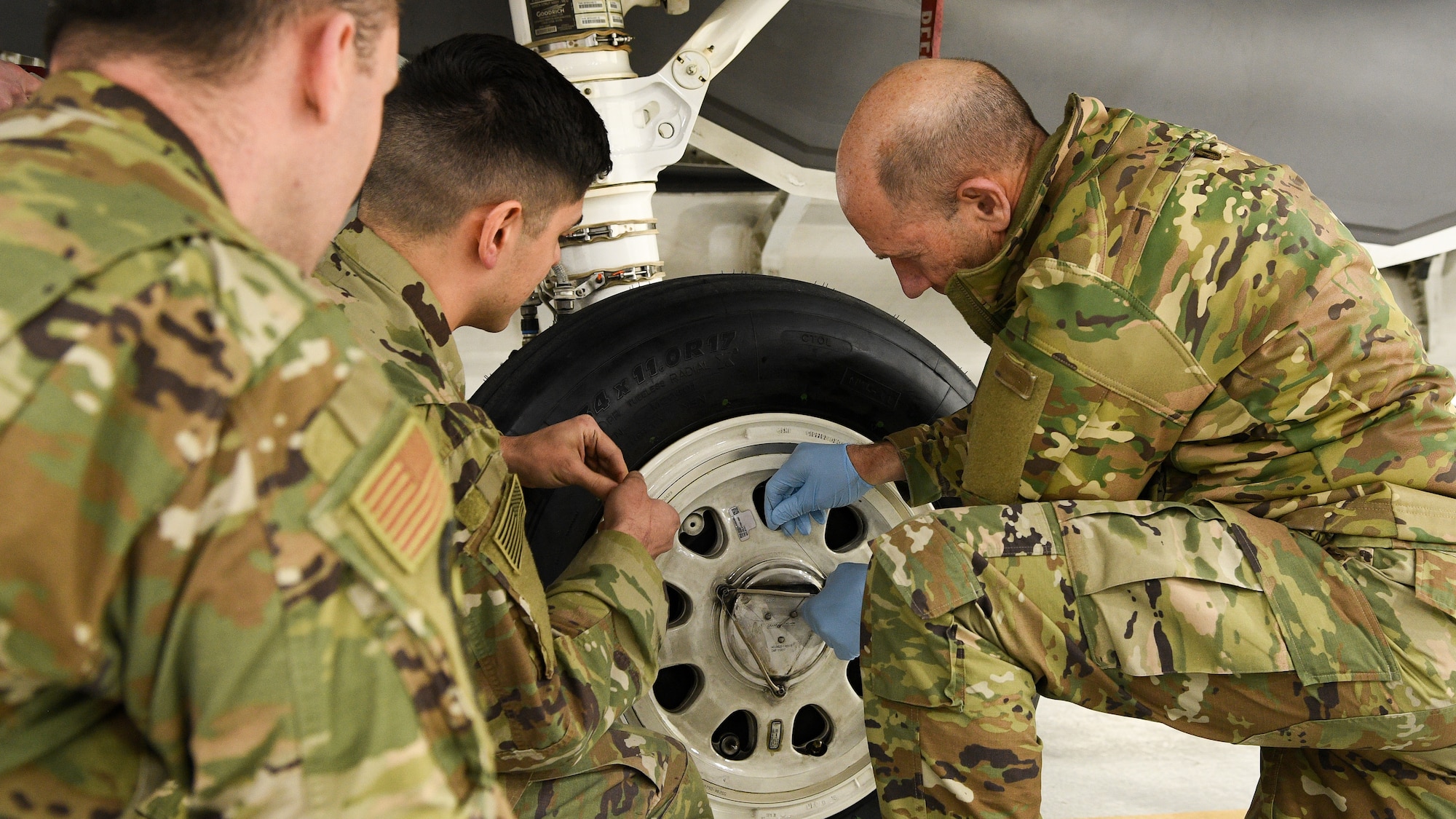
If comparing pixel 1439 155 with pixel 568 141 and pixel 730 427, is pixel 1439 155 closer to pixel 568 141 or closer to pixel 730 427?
pixel 730 427

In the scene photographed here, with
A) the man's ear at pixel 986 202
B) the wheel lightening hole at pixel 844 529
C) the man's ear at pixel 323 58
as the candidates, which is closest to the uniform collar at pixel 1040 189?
the man's ear at pixel 986 202

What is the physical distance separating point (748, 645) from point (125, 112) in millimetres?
1259

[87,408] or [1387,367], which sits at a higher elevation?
[87,408]

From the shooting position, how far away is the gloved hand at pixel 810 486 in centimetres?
164

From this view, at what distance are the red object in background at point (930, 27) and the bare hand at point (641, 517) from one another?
976 mm

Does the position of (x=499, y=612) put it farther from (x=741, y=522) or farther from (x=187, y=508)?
(x=741, y=522)

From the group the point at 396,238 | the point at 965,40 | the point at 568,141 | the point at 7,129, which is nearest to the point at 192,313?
the point at 7,129

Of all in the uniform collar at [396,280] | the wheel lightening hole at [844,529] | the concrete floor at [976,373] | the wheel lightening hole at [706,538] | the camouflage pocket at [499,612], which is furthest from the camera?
the concrete floor at [976,373]

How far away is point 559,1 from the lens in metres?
1.62

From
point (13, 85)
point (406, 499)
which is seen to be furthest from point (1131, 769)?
point (13, 85)

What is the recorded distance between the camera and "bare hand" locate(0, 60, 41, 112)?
1391 mm

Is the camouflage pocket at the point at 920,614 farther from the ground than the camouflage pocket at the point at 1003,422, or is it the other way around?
the camouflage pocket at the point at 1003,422

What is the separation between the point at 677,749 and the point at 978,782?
41 centimetres

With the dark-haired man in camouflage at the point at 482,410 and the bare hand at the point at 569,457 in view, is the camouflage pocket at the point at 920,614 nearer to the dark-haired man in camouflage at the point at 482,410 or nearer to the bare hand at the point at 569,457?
the dark-haired man in camouflage at the point at 482,410
